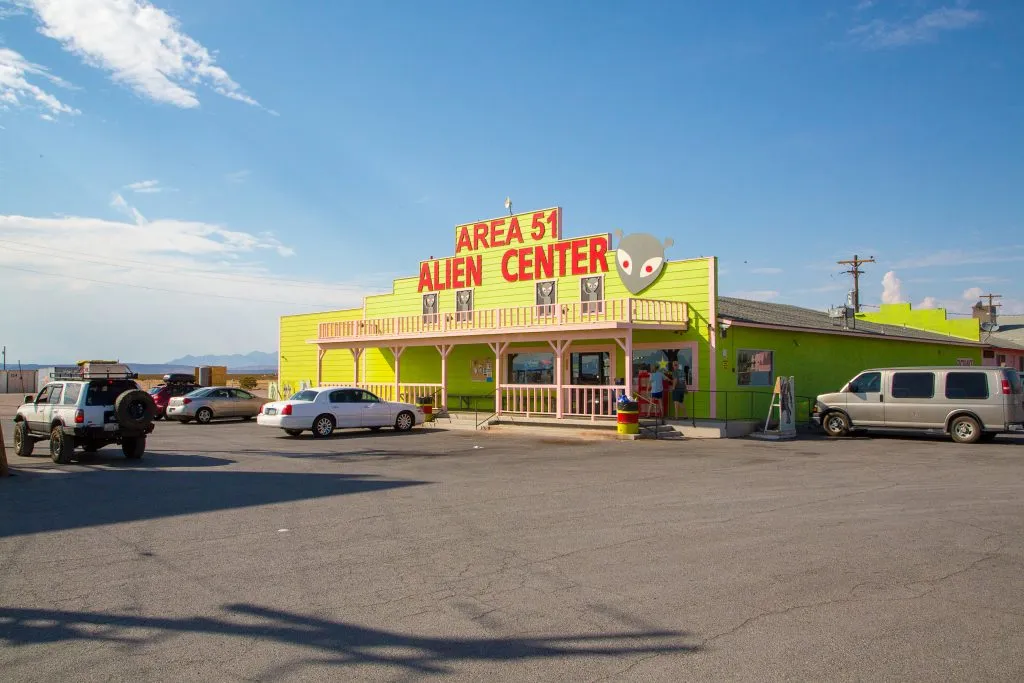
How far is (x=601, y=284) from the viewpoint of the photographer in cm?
2555

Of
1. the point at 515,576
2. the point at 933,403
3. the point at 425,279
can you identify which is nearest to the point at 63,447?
the point at 515,576

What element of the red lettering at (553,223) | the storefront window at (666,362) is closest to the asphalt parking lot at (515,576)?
the storefront window at (666,362)

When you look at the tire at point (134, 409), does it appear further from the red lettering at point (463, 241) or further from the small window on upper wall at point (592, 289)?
the red lettering at point (463, 241)

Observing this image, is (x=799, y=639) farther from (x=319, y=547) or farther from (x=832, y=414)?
(x=832, y=414)

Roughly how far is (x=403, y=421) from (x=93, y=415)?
967 cm

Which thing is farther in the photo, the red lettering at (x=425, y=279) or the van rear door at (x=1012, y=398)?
the red lettering at (x=425, y=279)

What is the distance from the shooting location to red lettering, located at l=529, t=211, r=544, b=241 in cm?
2692

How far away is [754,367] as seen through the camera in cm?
2384

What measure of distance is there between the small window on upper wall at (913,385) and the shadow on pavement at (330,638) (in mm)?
16826

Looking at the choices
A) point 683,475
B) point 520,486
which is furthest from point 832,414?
point 520,486

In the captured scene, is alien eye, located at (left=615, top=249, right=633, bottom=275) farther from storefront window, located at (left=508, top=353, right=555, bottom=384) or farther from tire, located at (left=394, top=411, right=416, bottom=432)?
tire, located at (left=394, top=411, right=416, bottom=432)

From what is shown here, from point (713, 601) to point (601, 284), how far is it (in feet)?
65.8

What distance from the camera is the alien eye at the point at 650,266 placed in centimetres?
2409

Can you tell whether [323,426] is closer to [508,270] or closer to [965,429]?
[508,270]
